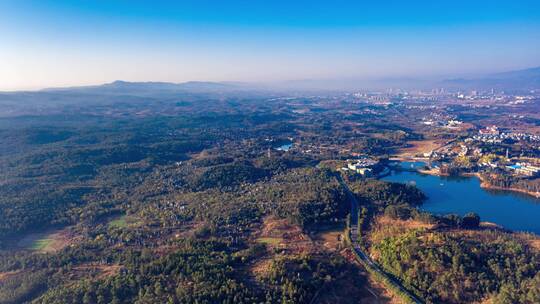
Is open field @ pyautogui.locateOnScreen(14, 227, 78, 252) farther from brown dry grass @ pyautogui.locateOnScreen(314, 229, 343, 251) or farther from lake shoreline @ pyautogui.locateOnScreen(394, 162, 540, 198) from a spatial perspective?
lake shoreline @ pyautogui.locateOnScreen(394, 162, 540, 198)

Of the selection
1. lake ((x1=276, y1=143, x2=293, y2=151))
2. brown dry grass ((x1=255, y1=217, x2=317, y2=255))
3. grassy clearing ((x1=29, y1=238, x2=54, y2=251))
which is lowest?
grassy clearing ((x1=29, y1=238, x2=54, y2=251))

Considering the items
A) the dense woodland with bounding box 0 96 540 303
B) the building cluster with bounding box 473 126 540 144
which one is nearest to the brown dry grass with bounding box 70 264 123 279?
the dense woodland with bounding box 0 96 540 303

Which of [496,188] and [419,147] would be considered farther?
[419,147]

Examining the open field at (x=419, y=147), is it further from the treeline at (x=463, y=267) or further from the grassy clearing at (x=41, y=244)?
the grassy clearing at (x=41, y=244)

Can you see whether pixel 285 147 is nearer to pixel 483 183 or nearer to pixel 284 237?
pixel 483 183

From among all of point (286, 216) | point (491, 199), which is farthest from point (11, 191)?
point (491, 199)

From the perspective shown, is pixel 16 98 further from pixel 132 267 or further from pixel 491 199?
pixel 491 199

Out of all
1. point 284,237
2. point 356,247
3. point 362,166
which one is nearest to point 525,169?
point 362,166

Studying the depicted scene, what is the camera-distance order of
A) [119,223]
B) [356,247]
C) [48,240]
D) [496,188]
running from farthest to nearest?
[496,188] < [119,223] < [48,240] < [356,247]

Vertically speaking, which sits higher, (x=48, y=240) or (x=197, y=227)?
(x=197, y=227)
